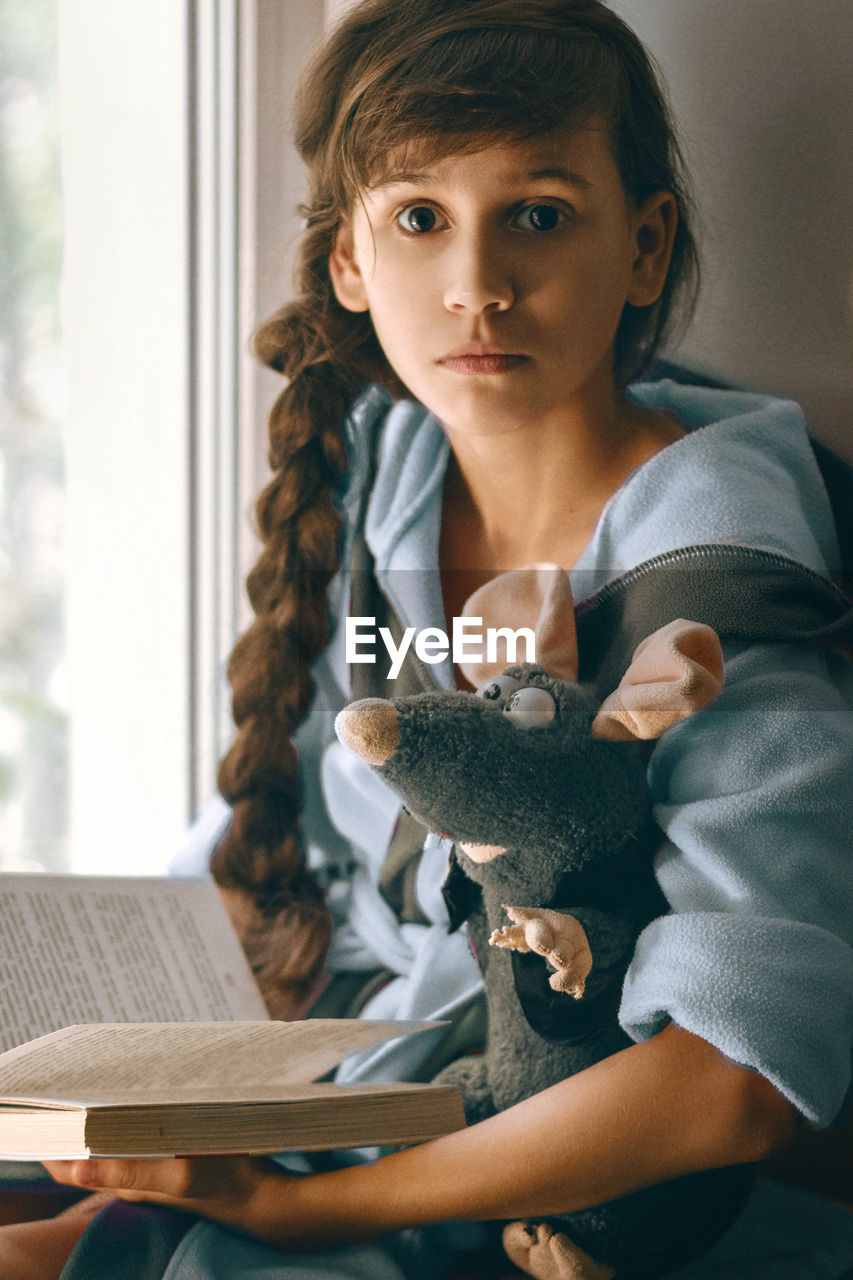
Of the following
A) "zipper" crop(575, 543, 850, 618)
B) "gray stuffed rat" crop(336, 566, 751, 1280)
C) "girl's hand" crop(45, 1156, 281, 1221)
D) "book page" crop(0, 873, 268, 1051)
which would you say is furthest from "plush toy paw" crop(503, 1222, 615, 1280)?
"zipper" crop(575, 543, 850, 618)

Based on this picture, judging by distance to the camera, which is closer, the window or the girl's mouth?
the girl's mouth

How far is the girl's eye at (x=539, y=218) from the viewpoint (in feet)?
2.00

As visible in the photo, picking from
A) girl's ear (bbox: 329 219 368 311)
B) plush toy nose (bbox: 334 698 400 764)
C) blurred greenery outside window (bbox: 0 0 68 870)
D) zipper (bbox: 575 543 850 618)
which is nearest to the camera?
plush toy nose (bbox: 334 698 400 764)

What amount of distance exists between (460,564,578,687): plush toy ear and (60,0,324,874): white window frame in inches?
9.2

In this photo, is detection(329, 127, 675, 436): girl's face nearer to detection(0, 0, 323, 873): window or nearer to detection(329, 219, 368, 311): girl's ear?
detection(329, 219, 368, 311): girl's ear

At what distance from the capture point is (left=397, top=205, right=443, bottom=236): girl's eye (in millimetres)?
625

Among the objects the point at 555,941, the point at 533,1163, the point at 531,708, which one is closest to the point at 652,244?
the point at 531,708

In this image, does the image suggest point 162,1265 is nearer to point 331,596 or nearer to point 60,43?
point 331,596

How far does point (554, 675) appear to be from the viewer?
1.87 feet

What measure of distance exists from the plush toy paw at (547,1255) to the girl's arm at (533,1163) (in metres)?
0.02

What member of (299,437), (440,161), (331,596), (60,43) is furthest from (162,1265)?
(60,43)

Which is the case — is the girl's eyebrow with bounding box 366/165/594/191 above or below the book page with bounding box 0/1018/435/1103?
above

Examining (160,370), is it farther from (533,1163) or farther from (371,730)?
(533,1163)

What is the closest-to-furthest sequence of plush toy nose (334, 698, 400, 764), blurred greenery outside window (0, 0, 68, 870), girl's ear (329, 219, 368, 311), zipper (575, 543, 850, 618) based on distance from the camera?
plush toy nose (334, 698, 400, 764), zipper (575, 543, 850, 618), girl's ear (329, 219, 368, 311), blurred greenery outside window (0, 0, 68, 870)
